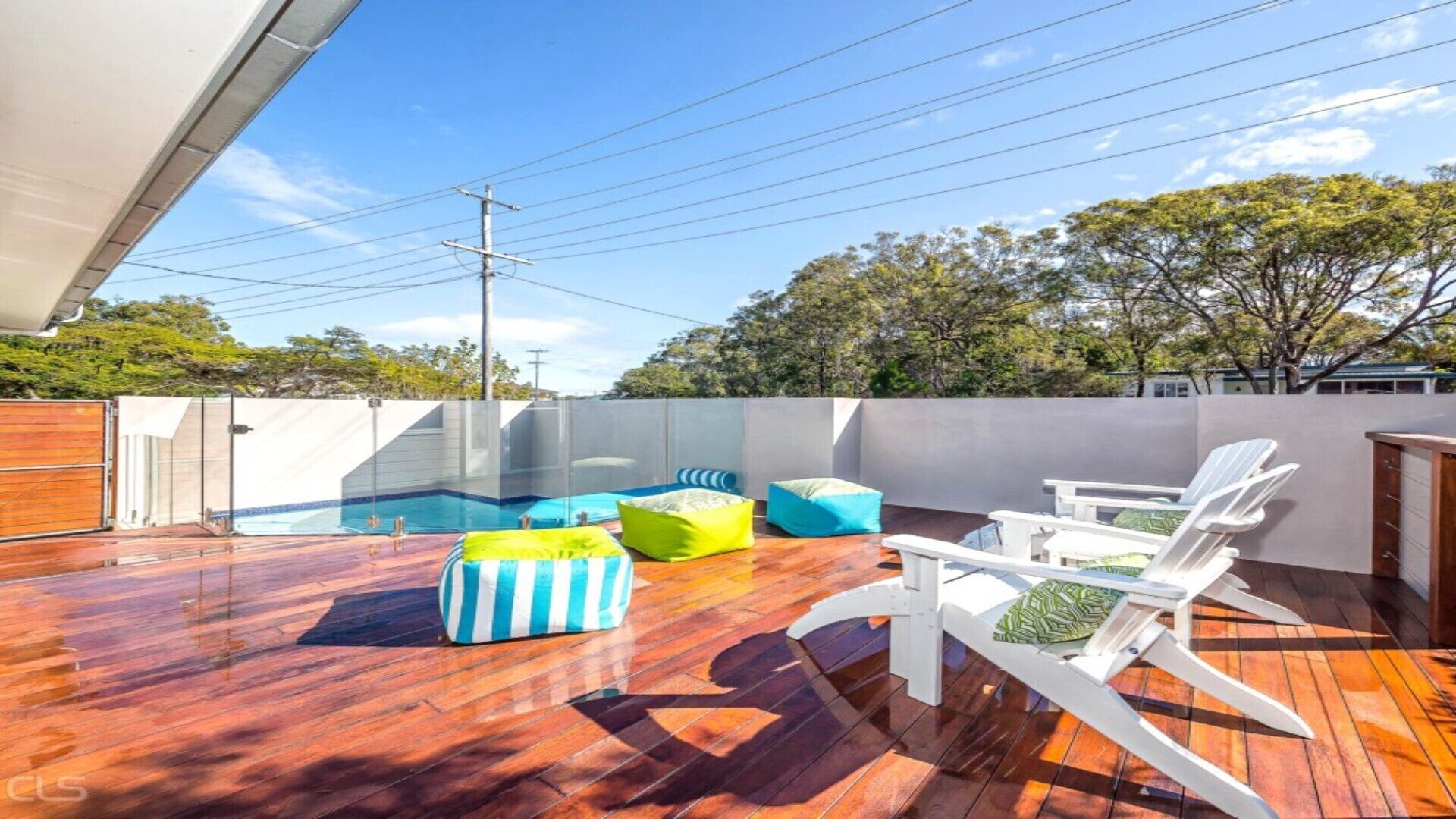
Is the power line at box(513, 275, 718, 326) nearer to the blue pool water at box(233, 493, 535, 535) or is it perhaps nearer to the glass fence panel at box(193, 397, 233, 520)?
the glass fence panel at box(193, 397, 233, 520)

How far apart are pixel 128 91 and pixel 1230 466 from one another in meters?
4.73

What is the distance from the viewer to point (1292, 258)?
1054 centimetres

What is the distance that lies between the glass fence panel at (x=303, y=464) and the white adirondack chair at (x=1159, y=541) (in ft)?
17.8

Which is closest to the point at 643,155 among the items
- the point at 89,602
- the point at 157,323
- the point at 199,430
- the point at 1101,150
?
the point at 1101,150

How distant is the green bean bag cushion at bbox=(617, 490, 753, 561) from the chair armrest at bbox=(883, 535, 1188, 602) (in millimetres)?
2180

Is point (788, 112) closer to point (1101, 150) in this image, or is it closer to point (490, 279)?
point (1101, 150)

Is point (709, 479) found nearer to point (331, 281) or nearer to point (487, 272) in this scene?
point (487, 272)

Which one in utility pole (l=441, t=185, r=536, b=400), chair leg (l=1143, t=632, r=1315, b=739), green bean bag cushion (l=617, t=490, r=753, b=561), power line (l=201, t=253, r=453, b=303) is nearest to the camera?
chair leg (l=1143, t=632, r=1315, b=739)

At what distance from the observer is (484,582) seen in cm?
273

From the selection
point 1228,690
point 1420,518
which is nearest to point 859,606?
point 1228,690

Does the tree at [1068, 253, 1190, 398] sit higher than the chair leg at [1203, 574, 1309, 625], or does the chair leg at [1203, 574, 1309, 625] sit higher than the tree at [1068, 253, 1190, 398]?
the tree at [1068, 253, 1190, 398]

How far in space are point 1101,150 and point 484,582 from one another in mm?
11514

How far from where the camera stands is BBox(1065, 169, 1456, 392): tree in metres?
9.84

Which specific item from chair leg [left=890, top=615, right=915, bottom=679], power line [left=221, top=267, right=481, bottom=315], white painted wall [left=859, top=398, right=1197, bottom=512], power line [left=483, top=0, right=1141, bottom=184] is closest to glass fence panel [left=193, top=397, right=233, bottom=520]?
chair leg [left=890, top=615, right=915, bottom=679]
